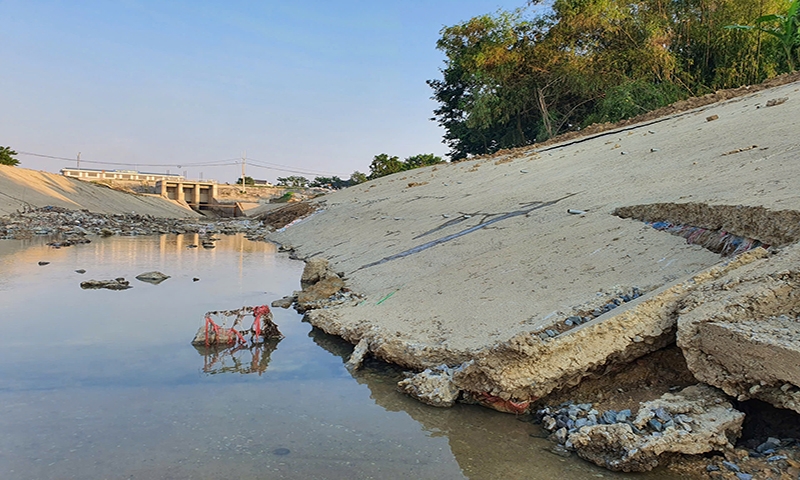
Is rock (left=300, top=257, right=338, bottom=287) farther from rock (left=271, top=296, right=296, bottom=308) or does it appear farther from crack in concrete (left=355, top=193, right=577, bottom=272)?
rock (left=271, top=296, right=296, bottom=308)

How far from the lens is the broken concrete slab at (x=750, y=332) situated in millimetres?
2795

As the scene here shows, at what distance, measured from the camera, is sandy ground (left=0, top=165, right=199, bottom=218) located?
23.3 m

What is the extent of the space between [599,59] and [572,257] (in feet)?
63.9

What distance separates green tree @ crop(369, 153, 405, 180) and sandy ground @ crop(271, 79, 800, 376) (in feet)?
69.9

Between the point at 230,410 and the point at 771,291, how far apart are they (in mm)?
3422

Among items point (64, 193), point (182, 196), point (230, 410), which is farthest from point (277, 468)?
point (182, 196)

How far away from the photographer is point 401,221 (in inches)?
453

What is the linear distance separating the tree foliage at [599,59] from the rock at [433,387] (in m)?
18.1

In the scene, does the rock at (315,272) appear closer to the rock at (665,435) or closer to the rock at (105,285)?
the rock at (105,285)

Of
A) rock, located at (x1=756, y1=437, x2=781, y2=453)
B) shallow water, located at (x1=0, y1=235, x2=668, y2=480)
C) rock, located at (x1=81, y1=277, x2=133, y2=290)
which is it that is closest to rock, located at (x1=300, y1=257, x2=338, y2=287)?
shallow water, located at (x1=0, y1=235, x2=668, y2=480)

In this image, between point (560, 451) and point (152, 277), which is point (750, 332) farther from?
point (152, 277)

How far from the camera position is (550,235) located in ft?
21.5

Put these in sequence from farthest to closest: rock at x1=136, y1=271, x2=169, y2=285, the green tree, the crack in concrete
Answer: the green tree, rock at x1=136, y1=271, x2=169, y2=285, the crack in concrete

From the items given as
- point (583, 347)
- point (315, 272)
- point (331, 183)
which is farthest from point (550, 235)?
point (331, 183)
